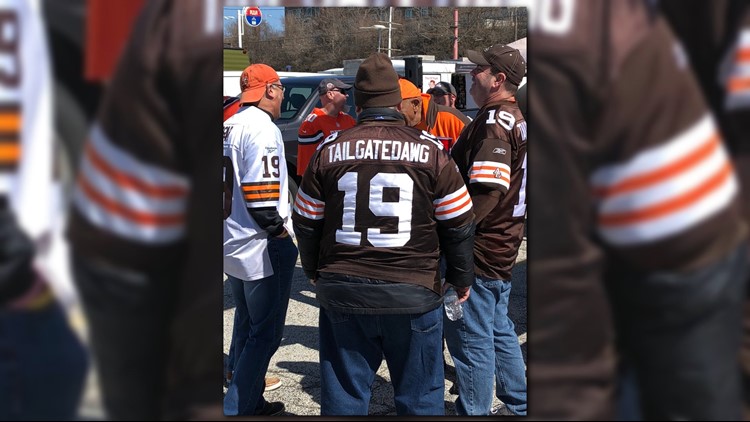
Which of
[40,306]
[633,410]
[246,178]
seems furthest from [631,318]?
[246,178]

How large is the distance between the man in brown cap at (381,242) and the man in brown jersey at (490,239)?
0.61 meters

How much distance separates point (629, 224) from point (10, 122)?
4.97 feet

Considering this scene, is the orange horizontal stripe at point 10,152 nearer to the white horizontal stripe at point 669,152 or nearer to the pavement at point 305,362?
the white horizontal stripe at point 669,152

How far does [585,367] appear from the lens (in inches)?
80.1

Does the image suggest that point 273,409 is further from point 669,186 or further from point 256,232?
point 669,186

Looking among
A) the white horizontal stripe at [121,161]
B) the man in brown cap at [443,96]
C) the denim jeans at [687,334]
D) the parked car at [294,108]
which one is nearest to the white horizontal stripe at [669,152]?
the denim jeans at [687,334]

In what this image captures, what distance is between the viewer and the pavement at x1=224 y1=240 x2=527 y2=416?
4.86 metres

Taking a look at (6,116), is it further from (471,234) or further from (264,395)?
(264,395)

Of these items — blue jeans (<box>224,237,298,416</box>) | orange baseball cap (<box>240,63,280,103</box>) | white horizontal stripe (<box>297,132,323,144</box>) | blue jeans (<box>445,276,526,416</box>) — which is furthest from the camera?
white horizontal stripe (<box>297,132,323,144</box>)

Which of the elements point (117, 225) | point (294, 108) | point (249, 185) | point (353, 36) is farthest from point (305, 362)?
point (353, 36)

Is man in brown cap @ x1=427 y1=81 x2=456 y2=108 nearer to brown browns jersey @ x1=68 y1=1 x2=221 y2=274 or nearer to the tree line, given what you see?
brown browns jersey @ x1=68 y1=1 x2=221 y2=274

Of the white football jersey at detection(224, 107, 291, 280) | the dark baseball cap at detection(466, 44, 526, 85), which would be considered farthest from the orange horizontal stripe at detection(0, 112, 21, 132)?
the dark baseball cap at detection(466, 44, 526, 85)

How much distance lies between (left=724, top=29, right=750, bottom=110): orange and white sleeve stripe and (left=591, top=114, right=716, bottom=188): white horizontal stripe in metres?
0.07

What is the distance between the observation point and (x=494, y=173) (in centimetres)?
421
